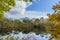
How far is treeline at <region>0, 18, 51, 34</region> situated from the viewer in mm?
3000

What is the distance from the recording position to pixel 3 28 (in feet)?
10.1

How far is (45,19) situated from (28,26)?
32cm

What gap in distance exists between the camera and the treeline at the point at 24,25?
300 centimetres

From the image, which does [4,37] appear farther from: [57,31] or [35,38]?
[57,31]

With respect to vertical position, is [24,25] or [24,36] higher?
[24,25]

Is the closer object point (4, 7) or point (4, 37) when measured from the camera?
point (4, 7)

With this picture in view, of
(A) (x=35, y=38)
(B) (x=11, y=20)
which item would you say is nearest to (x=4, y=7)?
(B) (x=11, y=20)

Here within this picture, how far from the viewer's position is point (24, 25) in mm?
3027

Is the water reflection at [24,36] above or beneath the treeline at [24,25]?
beneath

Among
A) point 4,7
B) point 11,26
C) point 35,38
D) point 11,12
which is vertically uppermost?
point 4,7

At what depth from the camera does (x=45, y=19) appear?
301cm

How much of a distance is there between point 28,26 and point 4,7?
777mm

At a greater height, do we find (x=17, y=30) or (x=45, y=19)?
(x=45, y=19)

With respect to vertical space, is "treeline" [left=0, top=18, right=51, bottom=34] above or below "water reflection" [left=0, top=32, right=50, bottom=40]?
above
